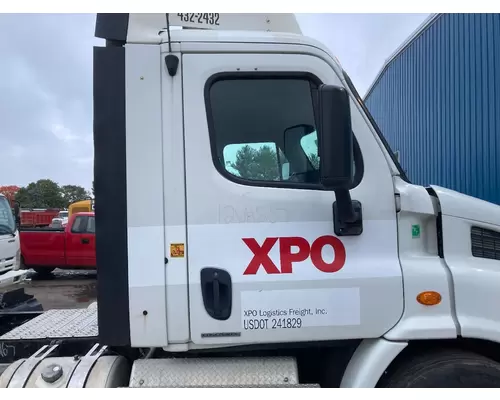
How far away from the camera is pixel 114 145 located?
6.73ft

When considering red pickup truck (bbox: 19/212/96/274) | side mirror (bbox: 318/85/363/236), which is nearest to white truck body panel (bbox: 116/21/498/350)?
side mirror (bbox: 318/85/363/236)

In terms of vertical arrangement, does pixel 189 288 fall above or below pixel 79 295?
above

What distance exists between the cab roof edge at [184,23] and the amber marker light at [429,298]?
160 centimetres

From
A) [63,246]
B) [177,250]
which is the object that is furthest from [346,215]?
[63,246]

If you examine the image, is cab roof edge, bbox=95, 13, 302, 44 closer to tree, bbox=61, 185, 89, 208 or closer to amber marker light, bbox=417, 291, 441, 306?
amber marker light, bbox=417, 291, 441, 306

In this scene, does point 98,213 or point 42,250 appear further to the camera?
point 42,250

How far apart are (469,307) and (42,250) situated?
1143cm

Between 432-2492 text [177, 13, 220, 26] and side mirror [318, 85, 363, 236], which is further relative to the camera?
432-2492 text [177, 13, 220, 26]

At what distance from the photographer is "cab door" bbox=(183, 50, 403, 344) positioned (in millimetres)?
2008

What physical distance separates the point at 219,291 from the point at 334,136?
3.01 feet

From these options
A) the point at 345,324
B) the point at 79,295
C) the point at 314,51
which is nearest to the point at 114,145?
the point at 314,51

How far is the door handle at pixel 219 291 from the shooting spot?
6.54ft

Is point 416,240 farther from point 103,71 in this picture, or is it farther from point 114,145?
point 103,71

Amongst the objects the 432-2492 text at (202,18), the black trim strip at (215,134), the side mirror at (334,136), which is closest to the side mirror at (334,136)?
the side mirror at (334,136)
